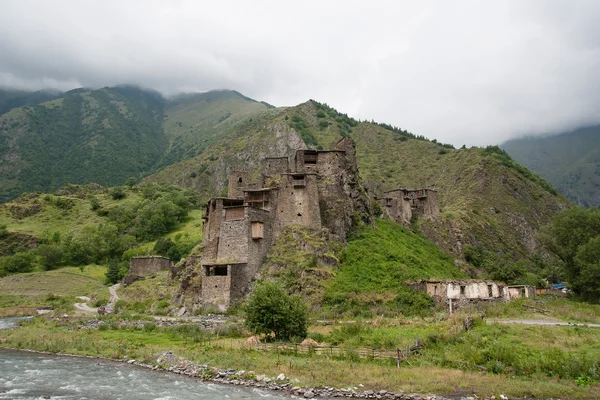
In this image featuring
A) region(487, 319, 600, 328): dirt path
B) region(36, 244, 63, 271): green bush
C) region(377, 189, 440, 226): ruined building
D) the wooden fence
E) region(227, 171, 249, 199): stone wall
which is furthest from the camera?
region(36, 244, 63, 271): green bush

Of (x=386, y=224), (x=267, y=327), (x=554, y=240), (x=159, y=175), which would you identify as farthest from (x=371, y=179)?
(x=267, y=327)

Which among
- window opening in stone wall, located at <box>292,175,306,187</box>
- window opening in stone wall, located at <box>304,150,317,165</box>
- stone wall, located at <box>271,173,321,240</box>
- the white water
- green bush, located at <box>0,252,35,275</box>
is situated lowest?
the white water

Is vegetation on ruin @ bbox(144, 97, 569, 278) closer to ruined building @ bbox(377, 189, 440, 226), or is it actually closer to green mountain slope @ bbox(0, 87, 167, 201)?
ruined building @ bbox(377, 189, 440, 226)

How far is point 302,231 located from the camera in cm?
4400

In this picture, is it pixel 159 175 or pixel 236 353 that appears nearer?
pixel 236 353

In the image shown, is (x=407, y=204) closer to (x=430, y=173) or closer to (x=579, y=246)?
(x=579, y=246)

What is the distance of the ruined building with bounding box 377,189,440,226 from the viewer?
6569cm

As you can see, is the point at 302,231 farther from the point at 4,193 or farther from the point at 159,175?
the point at 4,193

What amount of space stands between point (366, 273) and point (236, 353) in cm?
1853

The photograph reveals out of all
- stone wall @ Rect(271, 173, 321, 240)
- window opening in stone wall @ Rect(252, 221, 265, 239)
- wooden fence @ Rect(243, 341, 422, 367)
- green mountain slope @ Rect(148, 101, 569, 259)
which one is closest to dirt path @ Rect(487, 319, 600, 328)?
wooden fence @ Rect(243, 341, 422, 367)

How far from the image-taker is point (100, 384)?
21078 mm

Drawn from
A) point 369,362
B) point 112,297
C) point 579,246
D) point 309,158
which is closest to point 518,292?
point 579,246

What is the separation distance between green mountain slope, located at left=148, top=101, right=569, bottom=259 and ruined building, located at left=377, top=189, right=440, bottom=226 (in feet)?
7.22

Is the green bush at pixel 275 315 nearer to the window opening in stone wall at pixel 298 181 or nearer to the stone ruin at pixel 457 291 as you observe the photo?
the stone ruin at pixel 457 291
